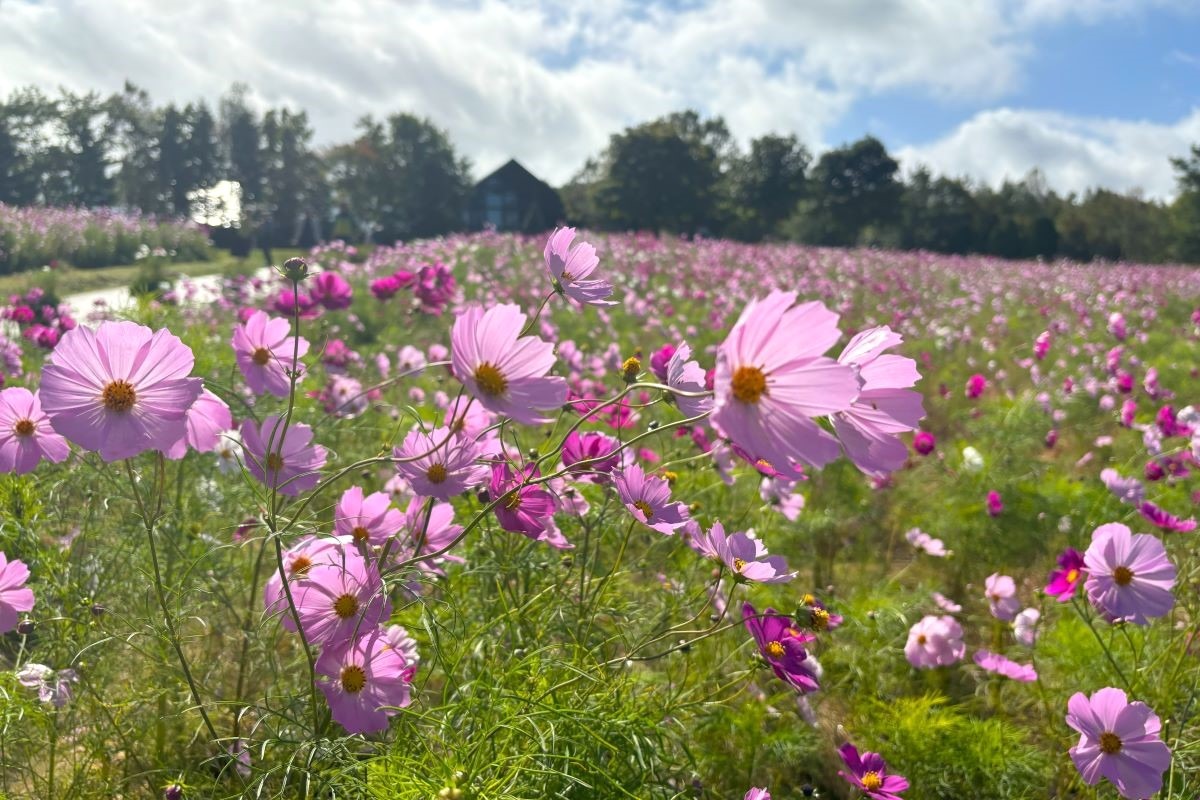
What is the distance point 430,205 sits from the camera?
3500cm

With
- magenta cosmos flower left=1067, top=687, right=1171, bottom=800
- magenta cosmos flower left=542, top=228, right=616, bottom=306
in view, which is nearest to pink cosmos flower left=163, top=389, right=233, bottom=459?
magenta cosmos flower left=542, top=228, right=616, bottom=306

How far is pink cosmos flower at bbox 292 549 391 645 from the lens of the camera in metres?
0.94

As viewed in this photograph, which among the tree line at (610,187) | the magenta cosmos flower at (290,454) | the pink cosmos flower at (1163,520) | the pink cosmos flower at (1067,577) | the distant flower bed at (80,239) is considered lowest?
the pink cosmos flower at (1067,577)

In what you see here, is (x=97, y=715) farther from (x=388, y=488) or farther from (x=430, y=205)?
(x=430, y=205)

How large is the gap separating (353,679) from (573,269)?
1.97 ft

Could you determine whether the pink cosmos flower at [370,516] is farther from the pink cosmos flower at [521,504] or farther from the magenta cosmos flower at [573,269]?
the magenta cosmos flower at [573,269]

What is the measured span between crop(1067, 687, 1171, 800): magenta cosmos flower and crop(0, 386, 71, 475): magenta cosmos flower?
155 centimetres

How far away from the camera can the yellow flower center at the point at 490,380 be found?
2.67 ft

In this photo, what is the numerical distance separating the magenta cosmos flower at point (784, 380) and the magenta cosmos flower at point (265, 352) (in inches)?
28.0

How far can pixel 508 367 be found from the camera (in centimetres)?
83

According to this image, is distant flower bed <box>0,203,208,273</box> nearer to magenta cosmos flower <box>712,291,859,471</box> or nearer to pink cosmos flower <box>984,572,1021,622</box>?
pink cosmos flower <box>984,572,1021,622</box>

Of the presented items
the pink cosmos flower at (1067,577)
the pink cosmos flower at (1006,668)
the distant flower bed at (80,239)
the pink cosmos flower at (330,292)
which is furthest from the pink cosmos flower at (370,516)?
the distant flower bed at (80,239)

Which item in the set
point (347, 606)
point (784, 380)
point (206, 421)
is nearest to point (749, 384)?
point (784, 380)

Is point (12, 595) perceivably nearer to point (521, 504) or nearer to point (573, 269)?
point (521, 504)
